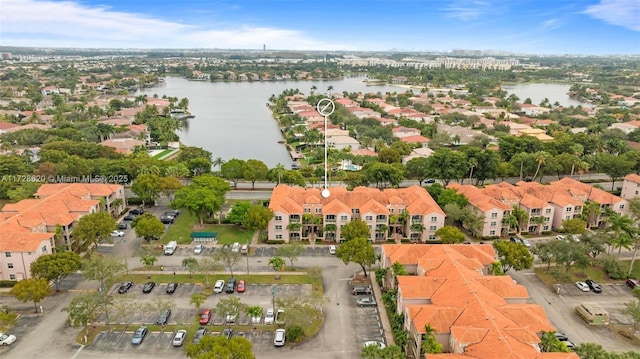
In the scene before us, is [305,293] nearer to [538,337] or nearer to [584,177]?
[538,337]

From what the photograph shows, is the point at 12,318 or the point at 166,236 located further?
the point at 166,236

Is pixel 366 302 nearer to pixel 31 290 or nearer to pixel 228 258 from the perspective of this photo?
pixel 228 258

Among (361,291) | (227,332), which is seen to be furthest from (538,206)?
(227,332)

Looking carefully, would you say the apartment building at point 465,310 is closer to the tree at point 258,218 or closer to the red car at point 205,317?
the red car at point 205,317

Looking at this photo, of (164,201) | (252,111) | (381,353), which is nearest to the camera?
(381,353)

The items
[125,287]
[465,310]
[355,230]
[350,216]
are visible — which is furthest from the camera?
[350,216]

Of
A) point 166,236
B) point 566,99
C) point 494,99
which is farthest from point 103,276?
point 566,99
